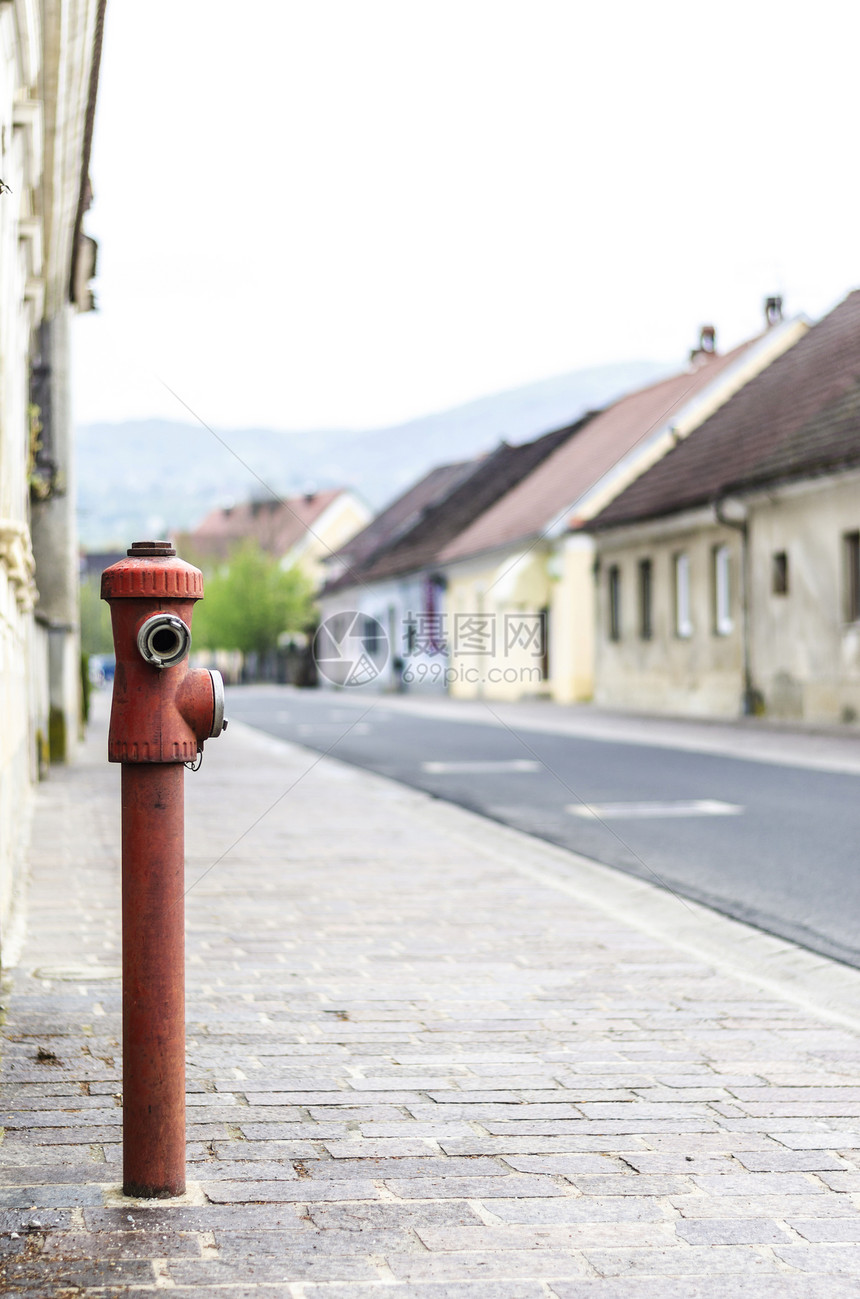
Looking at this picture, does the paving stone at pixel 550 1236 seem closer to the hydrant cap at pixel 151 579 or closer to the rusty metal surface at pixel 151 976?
the rusty metal surface at pixel 151 976

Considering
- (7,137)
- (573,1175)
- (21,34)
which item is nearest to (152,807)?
(573,1175)

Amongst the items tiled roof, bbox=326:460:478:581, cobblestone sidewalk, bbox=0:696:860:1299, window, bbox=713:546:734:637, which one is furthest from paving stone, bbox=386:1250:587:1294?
tiled roof, bbox=326:460:478:581

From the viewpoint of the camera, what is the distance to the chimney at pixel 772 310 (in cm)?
3725

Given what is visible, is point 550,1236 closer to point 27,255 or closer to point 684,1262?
point 684,1262

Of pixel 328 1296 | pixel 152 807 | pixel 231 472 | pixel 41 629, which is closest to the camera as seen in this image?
pixel 328 1296

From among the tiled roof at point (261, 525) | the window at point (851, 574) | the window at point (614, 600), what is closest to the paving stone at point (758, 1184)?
the tiled roof at point (261, 525)

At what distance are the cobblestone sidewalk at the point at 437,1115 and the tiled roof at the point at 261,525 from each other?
1.53 meters

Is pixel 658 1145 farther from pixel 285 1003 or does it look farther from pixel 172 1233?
pixel 285 1003

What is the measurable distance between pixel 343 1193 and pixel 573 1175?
20.9 inches

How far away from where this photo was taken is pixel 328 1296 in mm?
2803

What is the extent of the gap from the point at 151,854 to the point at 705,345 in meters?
40.2

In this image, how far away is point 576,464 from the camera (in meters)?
42.1

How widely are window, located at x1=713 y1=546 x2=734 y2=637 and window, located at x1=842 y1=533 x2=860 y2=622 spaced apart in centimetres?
494

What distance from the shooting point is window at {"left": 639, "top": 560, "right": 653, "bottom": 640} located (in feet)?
109
